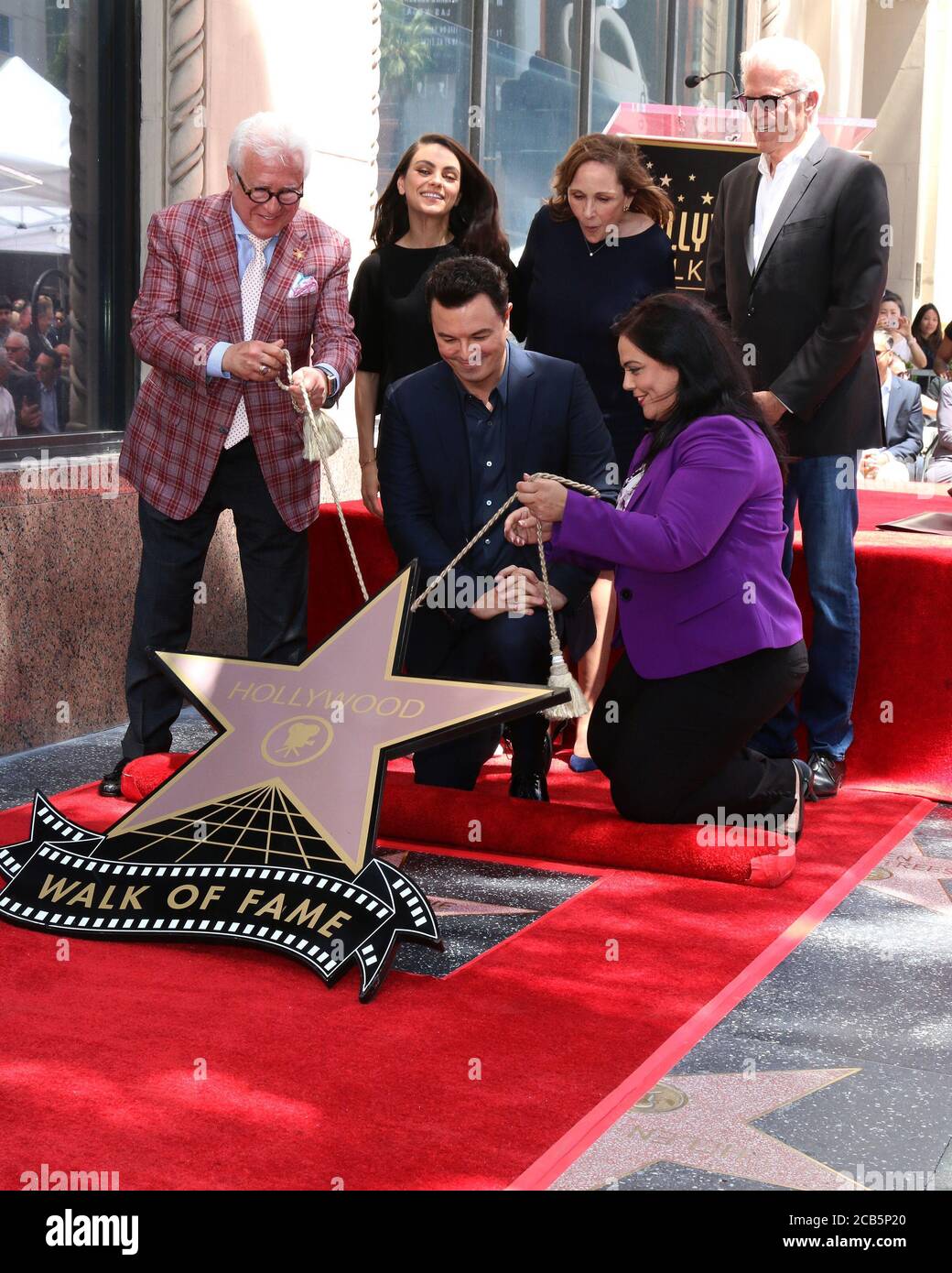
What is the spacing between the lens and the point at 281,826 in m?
3.58

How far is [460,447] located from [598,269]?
84cm

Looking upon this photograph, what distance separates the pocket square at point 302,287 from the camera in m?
4.42

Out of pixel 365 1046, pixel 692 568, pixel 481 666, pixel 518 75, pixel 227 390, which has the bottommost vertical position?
pixel 365 1046

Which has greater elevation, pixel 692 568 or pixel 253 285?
pixel 253 285

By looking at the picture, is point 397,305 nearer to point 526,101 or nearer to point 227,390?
point 227,390

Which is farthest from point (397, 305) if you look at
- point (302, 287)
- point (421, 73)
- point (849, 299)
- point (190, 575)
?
point (421, 73)

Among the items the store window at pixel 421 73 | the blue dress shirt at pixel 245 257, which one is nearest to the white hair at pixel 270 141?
the blue dress shirt at pixel 245 257

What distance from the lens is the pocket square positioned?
4418 millimetres

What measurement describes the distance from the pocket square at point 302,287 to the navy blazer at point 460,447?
1.17 ft

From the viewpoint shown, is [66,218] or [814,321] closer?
[814,321]

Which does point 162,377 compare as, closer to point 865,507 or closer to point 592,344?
point 592,344
